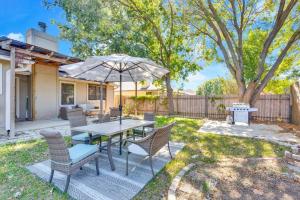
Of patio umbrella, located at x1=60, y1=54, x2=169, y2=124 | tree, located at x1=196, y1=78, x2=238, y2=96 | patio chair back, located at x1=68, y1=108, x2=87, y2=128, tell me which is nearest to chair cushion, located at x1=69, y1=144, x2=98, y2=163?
patio chair back, located at x1=68, y1=108, x2=87, y2=128

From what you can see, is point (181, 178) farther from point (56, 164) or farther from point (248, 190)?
point (56, 164)

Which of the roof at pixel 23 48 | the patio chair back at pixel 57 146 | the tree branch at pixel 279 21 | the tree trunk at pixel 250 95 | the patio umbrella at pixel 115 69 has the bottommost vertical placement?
the patio chair back at pixel 57 146

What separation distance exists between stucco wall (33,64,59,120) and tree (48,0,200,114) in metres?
2.61

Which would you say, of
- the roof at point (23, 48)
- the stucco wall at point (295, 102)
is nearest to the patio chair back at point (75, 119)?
the roof at point (23, 48)

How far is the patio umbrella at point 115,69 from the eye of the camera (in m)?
4.02

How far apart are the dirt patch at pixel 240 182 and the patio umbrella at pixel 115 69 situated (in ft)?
8.56

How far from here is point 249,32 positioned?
12992 mm

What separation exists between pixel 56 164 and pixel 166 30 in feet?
37.5

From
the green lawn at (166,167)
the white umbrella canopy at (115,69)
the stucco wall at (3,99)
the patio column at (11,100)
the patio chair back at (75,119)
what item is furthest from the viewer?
the stucco wall at (3,99)

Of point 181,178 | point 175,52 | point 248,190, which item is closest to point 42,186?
point 181,178

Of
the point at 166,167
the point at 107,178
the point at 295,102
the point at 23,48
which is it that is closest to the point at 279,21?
the point at 295,102

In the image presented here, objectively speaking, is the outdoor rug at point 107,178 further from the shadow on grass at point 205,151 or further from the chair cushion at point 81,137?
the chair cushion at point 81,137

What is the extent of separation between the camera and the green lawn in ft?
9.31

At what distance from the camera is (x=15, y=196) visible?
271 centimetres
